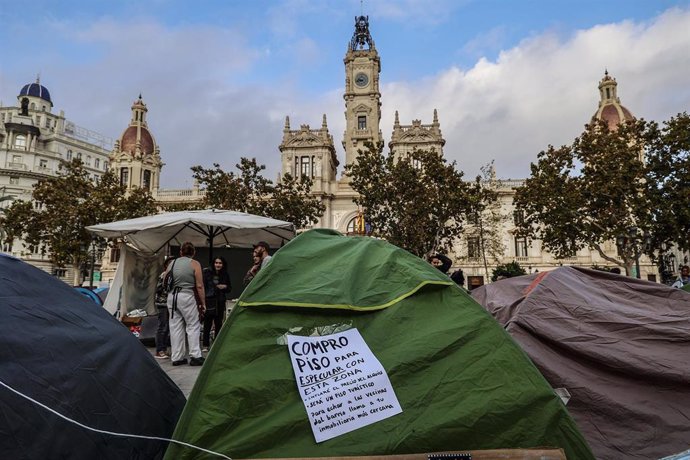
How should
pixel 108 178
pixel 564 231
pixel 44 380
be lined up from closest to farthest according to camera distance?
pixel 44 380
pixel 564 231
pixel 108 178

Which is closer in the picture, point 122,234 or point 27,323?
point 27,323

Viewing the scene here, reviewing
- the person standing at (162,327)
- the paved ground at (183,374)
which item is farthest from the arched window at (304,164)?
the paved ground at (183,374)

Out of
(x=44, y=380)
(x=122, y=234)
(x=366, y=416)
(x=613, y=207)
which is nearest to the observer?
(x=44, y=380)

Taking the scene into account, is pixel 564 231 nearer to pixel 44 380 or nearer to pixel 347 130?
pixel 44 380

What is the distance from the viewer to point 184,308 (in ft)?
21.9

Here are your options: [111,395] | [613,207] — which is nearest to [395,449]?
[111,395]

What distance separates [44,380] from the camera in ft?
7.88

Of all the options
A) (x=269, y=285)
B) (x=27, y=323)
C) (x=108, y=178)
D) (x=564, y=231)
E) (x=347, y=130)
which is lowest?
(x=27, y=323)

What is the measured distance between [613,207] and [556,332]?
1906 cm

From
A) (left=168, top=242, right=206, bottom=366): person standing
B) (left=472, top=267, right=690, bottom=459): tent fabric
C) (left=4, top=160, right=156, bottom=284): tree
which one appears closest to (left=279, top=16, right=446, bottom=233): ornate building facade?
(left=4, top=160, right=156, bottom=284): tree

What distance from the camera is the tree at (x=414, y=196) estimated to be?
24.2m

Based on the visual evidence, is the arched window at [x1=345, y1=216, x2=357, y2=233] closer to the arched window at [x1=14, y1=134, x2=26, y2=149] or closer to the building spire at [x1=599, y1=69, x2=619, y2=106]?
the building spire at [x1=599, y1=69, x2=619, y2=106]

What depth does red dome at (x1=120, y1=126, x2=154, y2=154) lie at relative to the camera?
5507 centimetres

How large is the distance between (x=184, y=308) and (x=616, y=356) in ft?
18.0
